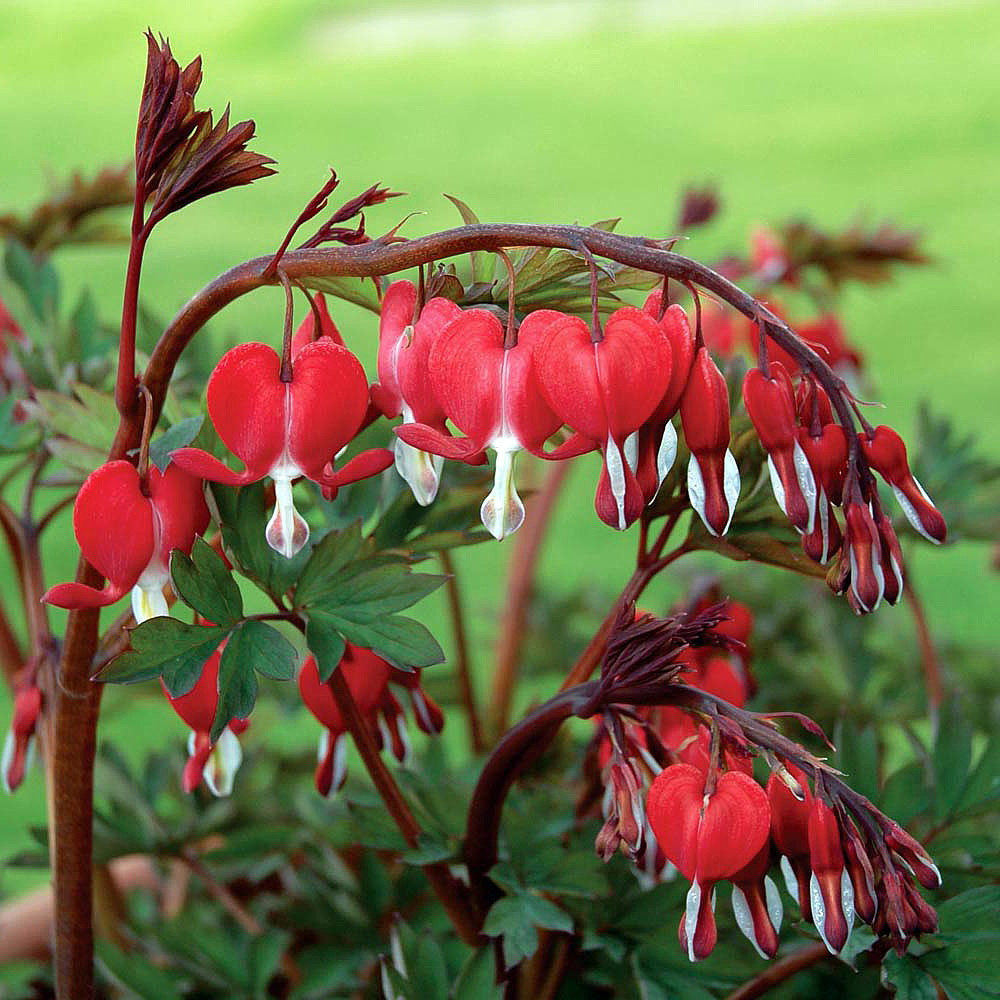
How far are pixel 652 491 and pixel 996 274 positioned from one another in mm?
4240

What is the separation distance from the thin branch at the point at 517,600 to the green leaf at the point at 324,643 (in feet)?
2.67

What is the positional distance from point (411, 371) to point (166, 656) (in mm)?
175

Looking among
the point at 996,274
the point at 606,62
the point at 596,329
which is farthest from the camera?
the point at 606,62

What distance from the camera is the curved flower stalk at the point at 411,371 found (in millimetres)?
640

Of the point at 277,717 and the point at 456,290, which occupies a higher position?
the point at 456,290

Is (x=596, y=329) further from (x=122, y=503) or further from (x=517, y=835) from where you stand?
(x=517, y=835)

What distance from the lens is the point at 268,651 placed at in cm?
66

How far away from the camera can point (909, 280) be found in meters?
4.55

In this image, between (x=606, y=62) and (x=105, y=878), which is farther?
(x=606, y=62)

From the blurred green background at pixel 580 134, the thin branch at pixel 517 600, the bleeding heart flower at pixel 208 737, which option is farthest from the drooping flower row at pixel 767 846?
the blurred green background at pixel 580 134

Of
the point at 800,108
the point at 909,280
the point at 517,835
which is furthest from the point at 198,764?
the point at 800,108

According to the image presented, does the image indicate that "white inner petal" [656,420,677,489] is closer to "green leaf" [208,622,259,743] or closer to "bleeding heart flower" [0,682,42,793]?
"green leaf" [208,622,259,743]

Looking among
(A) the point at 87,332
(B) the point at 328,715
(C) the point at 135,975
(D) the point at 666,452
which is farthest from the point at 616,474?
(A) the point at 87,332

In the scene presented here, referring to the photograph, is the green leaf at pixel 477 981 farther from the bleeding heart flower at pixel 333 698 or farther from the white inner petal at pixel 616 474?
the white inner petal at pixel 616 474
